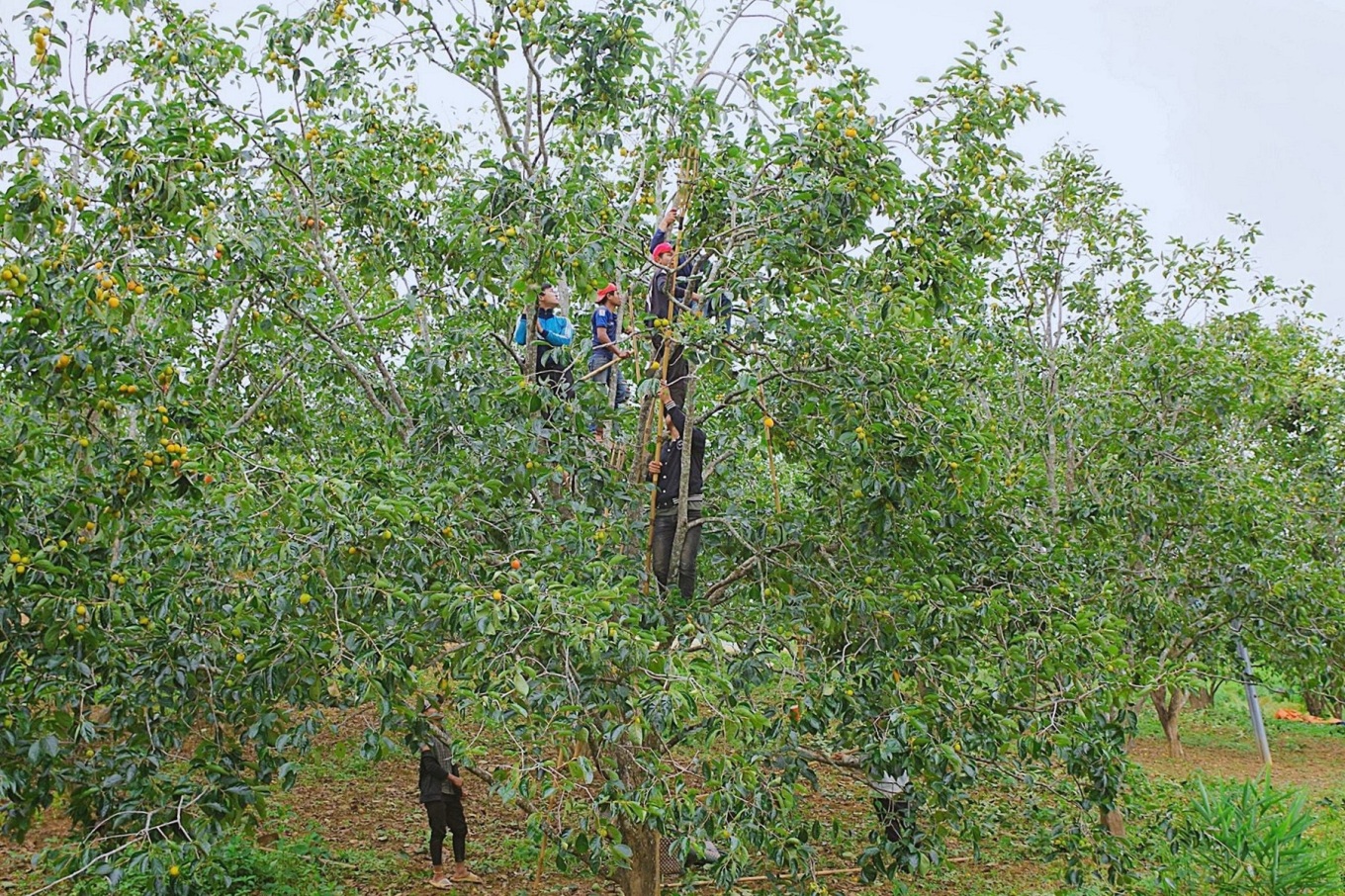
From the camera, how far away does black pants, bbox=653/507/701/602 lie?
5.16 meters

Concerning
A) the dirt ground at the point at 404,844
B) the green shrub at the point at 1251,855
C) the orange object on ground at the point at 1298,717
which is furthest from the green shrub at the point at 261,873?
the orange object on ground at the point at 1298,717

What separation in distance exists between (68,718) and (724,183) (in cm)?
308

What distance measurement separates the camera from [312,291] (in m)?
5.15

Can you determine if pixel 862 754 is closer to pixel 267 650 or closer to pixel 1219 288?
pixel 267 650

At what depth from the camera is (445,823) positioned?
7.00m

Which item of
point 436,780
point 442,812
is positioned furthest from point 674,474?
point 442,812

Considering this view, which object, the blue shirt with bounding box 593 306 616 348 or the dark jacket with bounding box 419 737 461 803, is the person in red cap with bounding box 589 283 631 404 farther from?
the dark jacket with bounding box 419 737 461 803

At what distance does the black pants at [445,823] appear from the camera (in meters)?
6.84

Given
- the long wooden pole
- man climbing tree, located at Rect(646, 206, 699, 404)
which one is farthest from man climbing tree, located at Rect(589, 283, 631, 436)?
the long wooden pole

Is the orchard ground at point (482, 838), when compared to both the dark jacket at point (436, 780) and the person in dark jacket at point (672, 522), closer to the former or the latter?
the dark jacket at point (436, 780)

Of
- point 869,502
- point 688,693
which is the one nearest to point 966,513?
point 869,502

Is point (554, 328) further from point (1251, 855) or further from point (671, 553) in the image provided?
point (1251, 855)

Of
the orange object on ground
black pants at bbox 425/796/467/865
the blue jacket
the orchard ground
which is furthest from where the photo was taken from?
the orange object on ground

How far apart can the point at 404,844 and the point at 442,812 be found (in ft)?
4.35
